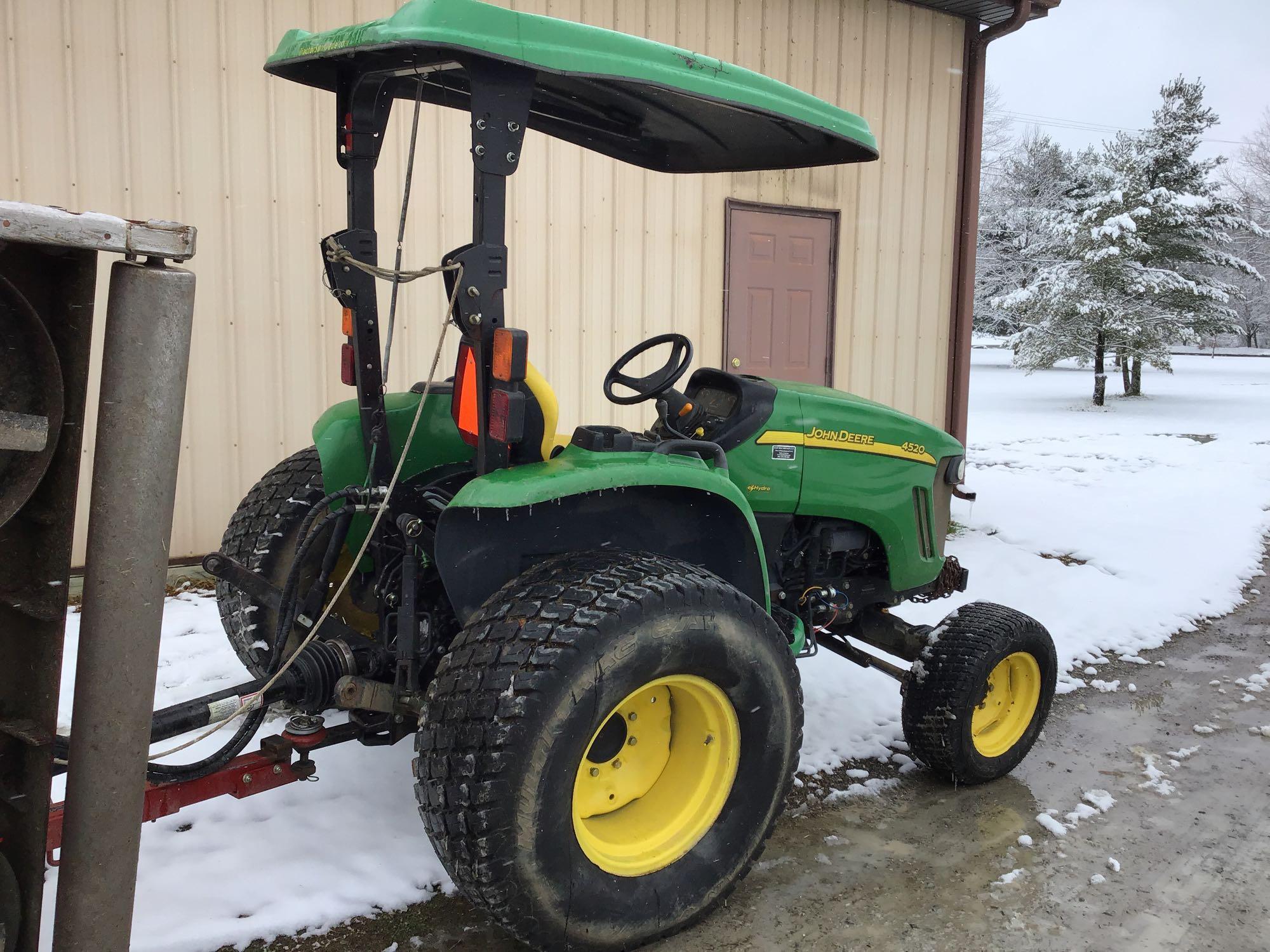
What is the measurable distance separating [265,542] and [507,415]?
45.4 inches

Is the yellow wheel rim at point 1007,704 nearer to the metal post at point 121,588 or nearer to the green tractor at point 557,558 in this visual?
the green tractor at point 557,558

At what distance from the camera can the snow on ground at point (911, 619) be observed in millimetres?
2619

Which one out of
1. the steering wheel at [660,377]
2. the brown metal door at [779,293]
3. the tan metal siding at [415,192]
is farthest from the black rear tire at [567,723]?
the brown metal door at [779,293]

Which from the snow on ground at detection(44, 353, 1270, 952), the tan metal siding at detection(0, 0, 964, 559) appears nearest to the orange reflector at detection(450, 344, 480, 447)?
the snow on ground at detection(44, 353, 1270, 952)

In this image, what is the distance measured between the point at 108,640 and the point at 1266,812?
3.44 metres

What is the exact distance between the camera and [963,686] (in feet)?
10.8

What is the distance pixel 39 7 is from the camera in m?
4.66

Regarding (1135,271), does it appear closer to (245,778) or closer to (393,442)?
(393,442)

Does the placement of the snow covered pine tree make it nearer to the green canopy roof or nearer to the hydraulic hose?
the green canopy roof

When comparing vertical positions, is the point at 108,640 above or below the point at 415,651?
above

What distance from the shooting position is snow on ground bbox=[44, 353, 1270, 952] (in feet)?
8.59

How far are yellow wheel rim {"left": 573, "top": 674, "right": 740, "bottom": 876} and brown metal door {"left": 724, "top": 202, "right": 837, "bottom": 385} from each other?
14.1 feet

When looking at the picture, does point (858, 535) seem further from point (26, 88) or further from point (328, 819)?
point (26, 88)

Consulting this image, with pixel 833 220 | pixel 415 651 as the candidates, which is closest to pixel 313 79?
pixel 415 651
